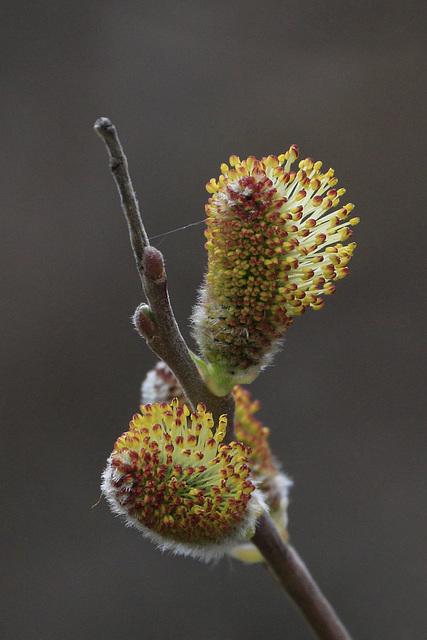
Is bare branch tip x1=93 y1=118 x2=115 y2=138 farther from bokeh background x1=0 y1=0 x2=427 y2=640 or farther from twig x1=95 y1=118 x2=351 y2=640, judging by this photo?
bokeh background x1=0 y1=0 x2=427 y2=640

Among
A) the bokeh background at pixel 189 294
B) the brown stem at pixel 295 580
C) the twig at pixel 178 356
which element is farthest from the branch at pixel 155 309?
the bokeh background at pixel 189 294

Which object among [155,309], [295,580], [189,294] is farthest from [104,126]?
[189,294]

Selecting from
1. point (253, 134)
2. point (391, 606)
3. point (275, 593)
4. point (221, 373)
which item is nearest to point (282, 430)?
point (275, 593)

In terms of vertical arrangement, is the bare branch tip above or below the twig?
above

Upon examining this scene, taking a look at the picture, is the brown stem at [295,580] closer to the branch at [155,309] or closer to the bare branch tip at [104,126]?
the branch at [155,309]

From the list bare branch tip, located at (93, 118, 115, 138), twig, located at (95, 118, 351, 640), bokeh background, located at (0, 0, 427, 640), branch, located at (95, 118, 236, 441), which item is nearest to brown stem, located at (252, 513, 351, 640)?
twig, located at (95, 118, 351, 640)

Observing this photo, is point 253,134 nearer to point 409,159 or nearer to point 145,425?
point 409,159
